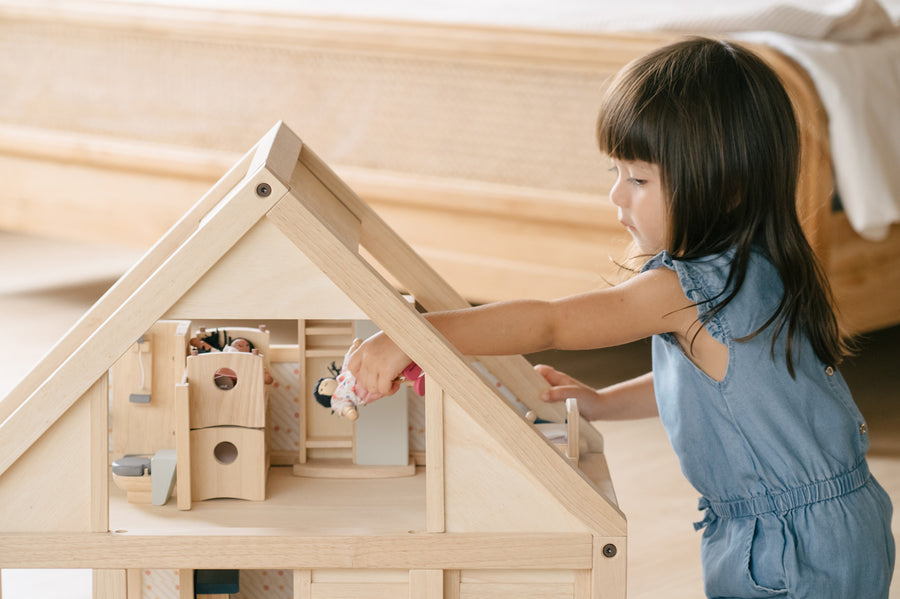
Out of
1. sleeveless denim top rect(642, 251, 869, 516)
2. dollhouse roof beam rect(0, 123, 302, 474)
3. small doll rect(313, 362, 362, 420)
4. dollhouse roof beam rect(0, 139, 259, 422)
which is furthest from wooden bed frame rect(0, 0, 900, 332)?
dollhouse roof beam rect(0, 123, 302, 474)

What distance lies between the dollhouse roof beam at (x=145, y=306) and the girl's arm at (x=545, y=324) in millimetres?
131

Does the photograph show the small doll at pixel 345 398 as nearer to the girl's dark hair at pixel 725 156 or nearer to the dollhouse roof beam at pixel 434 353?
the dollhouse roof beam at pixel 434 353

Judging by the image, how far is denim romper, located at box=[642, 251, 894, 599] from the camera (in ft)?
2.96

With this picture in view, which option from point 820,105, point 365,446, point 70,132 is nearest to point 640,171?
point 365,446

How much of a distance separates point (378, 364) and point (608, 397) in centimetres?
39

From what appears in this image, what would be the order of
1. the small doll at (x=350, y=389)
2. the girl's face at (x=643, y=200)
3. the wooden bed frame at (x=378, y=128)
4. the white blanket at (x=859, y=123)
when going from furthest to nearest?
the wooden bed frame at (x=378, y=128)
the white blanket at (x=859, y=123)
the girl's face at (x=643, y=200)
the small doll at (x=350, y=389)

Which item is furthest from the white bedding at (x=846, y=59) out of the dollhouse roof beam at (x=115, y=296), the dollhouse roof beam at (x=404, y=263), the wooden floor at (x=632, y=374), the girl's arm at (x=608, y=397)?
the dollhouse roof beam at (x=115, y=296)

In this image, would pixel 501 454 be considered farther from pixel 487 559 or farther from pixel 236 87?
pixel 236 87

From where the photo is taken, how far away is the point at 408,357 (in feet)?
2.55

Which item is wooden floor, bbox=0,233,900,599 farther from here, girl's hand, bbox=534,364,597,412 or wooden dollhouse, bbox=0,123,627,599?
wooden dollhouse, bbox=0,123,627,599

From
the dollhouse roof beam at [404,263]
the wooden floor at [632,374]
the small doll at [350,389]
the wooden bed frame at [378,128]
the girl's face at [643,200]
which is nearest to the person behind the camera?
the small doll at [350,389]

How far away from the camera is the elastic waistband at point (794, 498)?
0.92m

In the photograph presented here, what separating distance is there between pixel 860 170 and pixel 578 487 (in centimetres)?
119

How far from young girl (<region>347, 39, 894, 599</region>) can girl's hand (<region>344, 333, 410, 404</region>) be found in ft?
0.65
